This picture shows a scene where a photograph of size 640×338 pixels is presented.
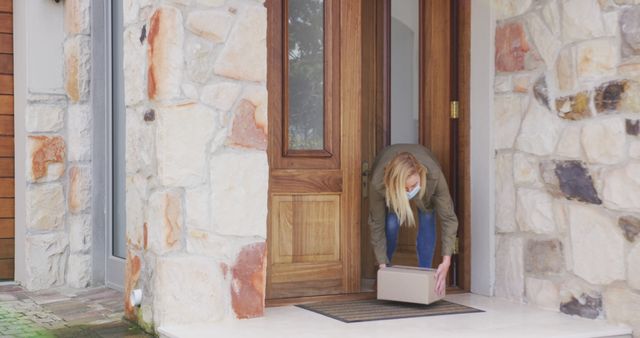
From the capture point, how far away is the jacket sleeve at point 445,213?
16.5ft

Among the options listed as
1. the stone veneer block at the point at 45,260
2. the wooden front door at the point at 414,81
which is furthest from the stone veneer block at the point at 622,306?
the stone veneer block at the point at 45,260

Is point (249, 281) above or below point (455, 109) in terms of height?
below

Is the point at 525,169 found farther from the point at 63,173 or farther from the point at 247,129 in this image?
the point at 63,173

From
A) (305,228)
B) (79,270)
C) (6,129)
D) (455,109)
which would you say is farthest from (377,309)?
(6,129)

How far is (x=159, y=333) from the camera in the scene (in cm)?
418

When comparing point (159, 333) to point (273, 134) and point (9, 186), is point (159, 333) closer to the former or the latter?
point (273, 134)

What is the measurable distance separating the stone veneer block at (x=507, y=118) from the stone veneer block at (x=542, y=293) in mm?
808

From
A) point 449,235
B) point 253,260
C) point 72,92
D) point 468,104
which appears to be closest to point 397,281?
point 449,235

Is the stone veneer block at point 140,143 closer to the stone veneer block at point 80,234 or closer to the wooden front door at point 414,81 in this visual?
the stone veneer block at point 80,234

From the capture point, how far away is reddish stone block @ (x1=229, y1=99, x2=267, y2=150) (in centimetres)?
437

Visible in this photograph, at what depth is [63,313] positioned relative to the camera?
16.1ft

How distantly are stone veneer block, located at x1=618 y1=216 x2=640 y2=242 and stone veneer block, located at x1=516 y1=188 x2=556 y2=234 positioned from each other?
0.49 metres

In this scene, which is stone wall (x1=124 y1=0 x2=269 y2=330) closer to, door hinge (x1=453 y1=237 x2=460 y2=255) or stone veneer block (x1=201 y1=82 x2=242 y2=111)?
stone veneer block (x1=201 y1=82 x2=242 y2=111)

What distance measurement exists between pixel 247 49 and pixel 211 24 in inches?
9.0
